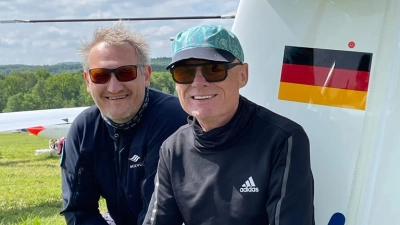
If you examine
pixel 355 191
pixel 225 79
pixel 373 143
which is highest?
pixel 225 79

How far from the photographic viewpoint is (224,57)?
190cm

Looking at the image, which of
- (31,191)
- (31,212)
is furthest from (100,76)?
(31,191)

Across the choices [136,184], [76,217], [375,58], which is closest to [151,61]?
[136,184]

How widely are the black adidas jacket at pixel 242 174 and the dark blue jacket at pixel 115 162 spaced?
633mm

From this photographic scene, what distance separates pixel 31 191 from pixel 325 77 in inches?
380

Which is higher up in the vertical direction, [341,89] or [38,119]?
[341,89]

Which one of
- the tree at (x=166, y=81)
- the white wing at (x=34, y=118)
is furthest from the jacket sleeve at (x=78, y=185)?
the white wing at (x=34, y=118)

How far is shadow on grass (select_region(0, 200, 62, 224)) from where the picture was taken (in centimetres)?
782

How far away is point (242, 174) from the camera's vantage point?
1.89m

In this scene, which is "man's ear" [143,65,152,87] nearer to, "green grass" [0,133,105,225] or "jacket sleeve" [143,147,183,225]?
"jacket sleeve" [143,147,183,225]

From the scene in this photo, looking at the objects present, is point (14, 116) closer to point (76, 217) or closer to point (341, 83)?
point (76, 217)

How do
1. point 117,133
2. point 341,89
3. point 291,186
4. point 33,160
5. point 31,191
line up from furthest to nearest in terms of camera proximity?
point 33,160
point 31,191
point 117,133
point 341,89
point 291,186

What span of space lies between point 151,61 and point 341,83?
1.23 metres

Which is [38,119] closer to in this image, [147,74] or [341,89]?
[147,74]
